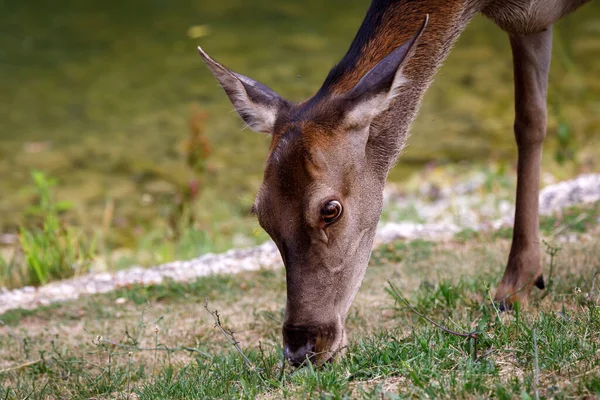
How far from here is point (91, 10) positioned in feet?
56.0

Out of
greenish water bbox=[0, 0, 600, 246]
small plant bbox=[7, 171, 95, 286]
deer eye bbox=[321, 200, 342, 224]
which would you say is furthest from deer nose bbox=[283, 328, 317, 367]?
greenish water bbox=[0, 0, 600, 246]

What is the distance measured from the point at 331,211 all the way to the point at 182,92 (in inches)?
384

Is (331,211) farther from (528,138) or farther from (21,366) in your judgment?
(21,366)

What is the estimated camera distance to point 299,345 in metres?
3.95

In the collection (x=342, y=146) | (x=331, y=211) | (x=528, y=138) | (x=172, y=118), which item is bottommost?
(x=331, y=211)

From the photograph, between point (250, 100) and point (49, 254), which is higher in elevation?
point (250, 100)

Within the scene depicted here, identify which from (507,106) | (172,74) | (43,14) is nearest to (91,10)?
(43,14)

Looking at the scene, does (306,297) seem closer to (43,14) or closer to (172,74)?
(172,74)

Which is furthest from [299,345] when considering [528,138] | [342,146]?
[528,138]

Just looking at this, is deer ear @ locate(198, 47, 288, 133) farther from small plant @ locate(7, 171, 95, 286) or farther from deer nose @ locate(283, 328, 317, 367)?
small plant @ locate(7, 171, 95, 286)

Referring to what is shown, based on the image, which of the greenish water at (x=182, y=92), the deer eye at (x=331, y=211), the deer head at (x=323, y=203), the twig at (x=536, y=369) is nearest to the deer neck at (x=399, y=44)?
the deer head at (x=323, y=203)

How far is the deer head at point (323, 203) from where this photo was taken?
3.99 meters

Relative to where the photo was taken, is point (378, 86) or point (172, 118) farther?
point (172, 118)

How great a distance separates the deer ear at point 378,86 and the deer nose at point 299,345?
1039 mm
